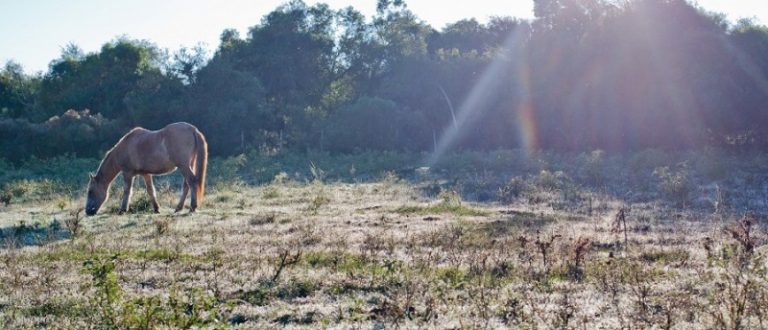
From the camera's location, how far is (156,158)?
15.6 meters

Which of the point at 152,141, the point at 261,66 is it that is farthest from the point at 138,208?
the point at 261,66

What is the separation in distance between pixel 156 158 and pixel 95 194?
149cm

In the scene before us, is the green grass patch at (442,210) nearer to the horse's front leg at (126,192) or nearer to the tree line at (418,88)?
the horse's front leg at (126,192)

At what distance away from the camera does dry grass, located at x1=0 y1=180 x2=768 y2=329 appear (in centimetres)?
596

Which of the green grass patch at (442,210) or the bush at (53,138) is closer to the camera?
the green grass patch at (442,210)

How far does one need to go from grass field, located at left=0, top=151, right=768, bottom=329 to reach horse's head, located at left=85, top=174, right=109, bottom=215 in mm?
709

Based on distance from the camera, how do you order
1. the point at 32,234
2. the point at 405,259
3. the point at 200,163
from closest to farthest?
the point at 405,259, the point at 32,234, the point at 200,163

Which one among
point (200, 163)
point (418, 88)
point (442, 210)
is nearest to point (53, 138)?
point (418, 88)

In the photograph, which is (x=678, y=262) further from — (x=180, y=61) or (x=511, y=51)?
(x=180, y=61)

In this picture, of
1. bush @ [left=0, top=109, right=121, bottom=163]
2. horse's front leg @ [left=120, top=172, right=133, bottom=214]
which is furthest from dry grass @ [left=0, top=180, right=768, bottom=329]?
bush @ [left=0, top=109, right=121, bottom=163]

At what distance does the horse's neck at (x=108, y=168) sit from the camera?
15.7 m

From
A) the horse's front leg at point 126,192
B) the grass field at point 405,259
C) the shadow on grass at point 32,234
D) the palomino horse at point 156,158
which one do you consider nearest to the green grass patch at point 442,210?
the grass field at point 405,259

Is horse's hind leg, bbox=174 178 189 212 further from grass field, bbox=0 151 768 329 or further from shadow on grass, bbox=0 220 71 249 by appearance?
shadow on grass, bbox=0 220 71 249

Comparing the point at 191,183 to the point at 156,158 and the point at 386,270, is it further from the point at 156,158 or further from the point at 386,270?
the point at 386,270
